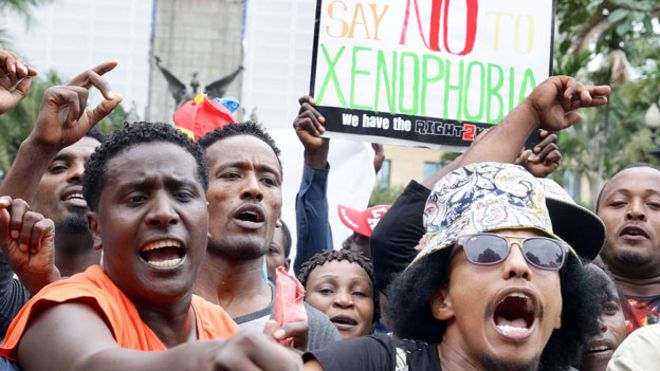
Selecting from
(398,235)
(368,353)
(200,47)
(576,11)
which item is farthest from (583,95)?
(200,47)

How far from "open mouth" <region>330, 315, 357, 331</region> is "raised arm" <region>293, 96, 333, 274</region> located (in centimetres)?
44

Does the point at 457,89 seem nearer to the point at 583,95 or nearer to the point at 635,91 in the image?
the point at 583,95

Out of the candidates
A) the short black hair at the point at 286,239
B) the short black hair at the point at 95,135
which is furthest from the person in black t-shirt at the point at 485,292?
the short black hair at the point at 286,239

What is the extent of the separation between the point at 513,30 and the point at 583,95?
198 centimetres

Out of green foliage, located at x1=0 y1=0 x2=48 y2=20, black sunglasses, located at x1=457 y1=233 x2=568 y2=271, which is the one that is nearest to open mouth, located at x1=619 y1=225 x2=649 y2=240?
black sunglasses, located at x1=457 y1=233 x2=568 y2=271

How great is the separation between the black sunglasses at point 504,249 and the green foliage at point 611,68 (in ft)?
19.7

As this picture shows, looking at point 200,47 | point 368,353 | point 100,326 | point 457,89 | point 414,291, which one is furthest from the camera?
point 200,47

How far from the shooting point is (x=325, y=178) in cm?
576

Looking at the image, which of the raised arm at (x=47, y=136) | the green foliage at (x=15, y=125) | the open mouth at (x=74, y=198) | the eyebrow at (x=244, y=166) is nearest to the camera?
the raised arm at (x=47, y=136)

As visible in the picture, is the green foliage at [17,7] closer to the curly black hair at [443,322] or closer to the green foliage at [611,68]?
the green foliage at [611,68]

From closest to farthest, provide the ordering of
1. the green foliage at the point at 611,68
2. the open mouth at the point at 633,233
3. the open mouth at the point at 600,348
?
the open mouth at the point at 600,348, the open mouth at the point at 633,233, the green foliage at the point at 611,68

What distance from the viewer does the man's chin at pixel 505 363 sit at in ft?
11.6

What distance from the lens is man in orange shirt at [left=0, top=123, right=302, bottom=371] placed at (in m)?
3.15

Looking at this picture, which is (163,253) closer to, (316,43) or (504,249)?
(504,249)
